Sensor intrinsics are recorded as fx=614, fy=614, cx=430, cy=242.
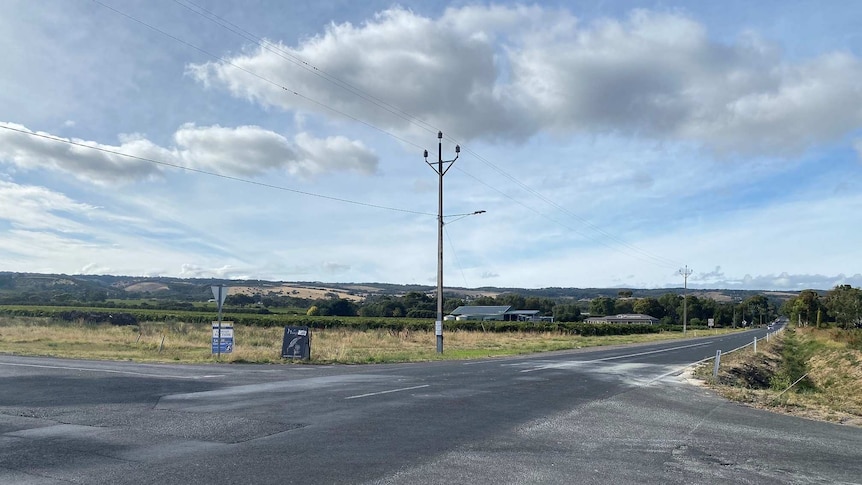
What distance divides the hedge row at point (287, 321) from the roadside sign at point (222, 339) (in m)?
25.6

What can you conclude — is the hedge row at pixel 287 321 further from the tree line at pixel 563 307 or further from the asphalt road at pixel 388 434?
the asphalt road at pixel 388 434

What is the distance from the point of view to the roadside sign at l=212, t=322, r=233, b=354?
23.8 meters

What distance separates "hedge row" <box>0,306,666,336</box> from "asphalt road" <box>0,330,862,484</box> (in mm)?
36321

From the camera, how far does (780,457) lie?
349 inches

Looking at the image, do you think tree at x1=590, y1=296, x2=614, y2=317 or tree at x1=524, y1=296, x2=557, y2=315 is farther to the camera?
tree at x1=590, y1=296, x2=614, y2=317

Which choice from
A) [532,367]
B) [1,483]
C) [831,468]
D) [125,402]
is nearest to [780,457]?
[831,468]

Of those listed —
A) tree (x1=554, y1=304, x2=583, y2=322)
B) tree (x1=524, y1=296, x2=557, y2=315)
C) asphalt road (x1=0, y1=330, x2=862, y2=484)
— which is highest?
asphalt road (x1=0, y1=330, x2=862, y2=484)

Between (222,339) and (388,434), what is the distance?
16382 millimetres

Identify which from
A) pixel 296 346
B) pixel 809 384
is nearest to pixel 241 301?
pixel 296 346

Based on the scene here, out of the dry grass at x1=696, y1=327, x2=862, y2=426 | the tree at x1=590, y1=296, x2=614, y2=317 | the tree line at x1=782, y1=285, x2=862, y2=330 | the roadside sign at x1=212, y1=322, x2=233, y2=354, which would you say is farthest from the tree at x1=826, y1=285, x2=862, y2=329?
→ the roadside sign at x1=212, y1=322, x2=233, y2=354

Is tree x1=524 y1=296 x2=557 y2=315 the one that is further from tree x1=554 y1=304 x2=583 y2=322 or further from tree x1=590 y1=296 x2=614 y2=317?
tree x1=590 y1=296 x2=614 y2=317

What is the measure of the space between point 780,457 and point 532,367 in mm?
14814

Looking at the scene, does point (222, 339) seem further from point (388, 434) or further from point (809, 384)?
point (809, 384)

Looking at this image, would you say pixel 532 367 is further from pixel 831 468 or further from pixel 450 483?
pixel 450 483
